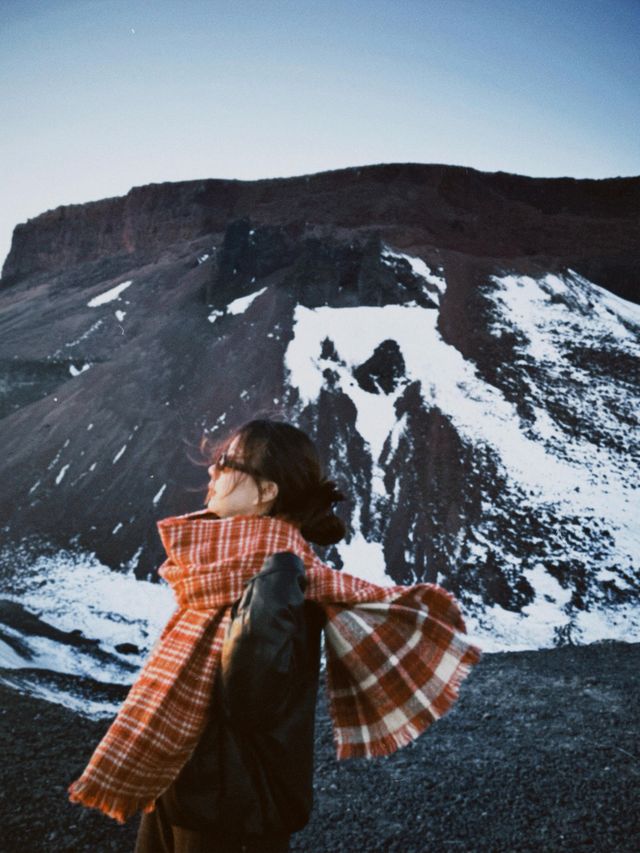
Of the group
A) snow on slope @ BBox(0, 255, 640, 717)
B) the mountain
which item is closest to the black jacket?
snow on slope @ BBox(0, 255, 640, 717)

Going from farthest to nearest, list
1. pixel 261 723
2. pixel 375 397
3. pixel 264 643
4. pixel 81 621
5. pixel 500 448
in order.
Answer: pixel 375 397, pixel 500 448, pixel 81 621, pixel 261 723, pixel 264 643

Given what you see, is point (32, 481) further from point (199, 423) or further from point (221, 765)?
point (221, 765)

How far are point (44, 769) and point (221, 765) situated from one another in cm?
417

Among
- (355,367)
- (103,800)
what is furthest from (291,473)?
(355,367)

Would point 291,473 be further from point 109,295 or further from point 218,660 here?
point 109,295

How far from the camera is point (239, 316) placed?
22.8 metres

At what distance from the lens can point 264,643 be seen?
1236mm

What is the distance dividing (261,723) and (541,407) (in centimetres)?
1850

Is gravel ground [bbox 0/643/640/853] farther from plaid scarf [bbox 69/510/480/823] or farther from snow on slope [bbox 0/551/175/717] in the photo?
plaid scarf [bbox 69/510/480/823]

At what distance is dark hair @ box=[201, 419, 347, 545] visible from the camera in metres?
1.59

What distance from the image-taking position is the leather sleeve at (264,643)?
124 cm

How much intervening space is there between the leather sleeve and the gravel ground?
3.52m

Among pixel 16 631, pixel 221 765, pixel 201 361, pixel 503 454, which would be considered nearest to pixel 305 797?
pixel 221 765

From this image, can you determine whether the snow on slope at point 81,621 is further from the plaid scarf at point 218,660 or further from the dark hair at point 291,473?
the dark hair at point 291,473
